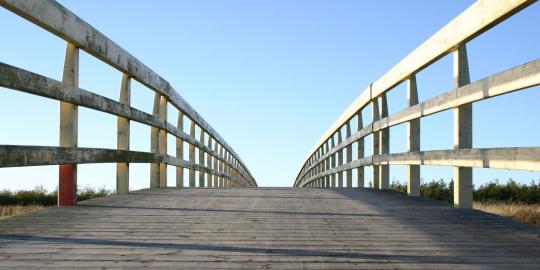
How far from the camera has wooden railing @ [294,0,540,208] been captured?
16.0 ft

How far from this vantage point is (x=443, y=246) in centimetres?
437

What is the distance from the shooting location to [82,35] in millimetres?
6344

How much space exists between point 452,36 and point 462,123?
3.05 ft

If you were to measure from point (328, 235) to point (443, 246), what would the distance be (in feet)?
2.89

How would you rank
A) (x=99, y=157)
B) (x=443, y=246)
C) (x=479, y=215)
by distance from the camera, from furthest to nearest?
(x=99, y=157) < (x=479, y=215) < (x=443, y=246)

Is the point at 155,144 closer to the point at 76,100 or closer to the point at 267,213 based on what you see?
the point at 76,100

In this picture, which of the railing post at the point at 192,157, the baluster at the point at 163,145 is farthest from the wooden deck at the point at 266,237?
the railing post at the point at 192,157

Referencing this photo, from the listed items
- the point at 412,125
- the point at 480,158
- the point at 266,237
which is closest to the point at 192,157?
the point at 412,125

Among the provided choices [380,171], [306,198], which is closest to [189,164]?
[380,171]

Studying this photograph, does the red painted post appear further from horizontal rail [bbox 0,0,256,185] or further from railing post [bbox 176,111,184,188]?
railing post [bbox 176,111,184,188]

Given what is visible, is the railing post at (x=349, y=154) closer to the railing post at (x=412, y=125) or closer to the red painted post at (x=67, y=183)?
the railing post at (x=412, y=125)

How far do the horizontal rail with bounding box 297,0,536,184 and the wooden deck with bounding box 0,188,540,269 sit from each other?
178 centimetres

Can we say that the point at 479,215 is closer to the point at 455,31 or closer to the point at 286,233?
the point at 455,31

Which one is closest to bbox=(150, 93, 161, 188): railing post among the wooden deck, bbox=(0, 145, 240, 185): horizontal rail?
bbox=(0, 145, 240, 185): horizontal rail
